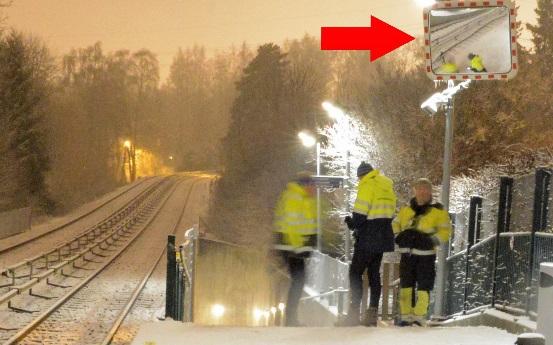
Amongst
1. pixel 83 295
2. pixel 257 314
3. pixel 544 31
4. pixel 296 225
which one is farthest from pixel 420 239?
pixel 544 31

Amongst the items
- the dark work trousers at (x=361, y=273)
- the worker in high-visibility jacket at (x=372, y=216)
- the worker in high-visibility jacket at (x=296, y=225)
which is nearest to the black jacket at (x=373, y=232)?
the worker in high-visibility jacket at (x=372, y=216)

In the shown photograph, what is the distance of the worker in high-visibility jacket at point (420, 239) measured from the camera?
869 centimetres

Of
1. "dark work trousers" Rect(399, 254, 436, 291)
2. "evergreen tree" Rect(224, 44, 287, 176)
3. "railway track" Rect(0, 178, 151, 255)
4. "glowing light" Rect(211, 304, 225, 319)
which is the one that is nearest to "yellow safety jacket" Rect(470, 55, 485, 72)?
"dark work trousers" Rect(399, 254, 436, 291)

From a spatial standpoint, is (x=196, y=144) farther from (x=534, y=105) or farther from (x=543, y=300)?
(x=543, y=300)

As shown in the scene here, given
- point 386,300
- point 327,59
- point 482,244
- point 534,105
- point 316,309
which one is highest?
point 327,59

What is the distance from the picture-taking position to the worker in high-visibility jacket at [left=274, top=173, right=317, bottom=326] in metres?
8.78

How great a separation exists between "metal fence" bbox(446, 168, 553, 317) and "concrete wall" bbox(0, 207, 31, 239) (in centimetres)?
3175

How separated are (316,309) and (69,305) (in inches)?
251

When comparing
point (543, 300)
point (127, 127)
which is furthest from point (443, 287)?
point (127, 127)

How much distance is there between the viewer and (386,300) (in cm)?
1271

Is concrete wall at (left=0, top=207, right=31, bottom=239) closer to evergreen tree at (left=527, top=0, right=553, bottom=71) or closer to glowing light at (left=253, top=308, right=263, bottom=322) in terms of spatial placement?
glowing light at (left=253, top=308, right=263, bottom=322)

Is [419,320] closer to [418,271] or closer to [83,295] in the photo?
[418,271]

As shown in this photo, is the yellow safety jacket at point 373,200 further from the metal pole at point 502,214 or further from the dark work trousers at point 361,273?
the metal pole at point 502,214

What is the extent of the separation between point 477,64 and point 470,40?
0.32 metres
